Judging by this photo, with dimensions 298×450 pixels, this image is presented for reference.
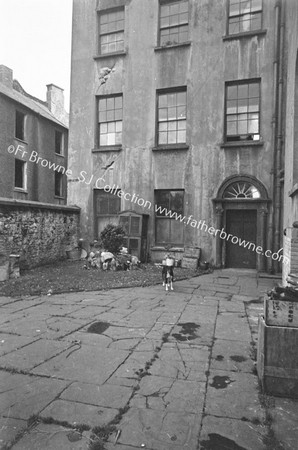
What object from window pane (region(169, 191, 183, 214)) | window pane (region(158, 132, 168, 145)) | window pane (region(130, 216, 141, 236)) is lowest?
window pane (region(130, 216, 141, 236))

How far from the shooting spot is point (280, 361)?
3.07m

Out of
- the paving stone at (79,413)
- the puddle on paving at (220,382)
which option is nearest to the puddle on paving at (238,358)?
the puddle on paving at (220,382)

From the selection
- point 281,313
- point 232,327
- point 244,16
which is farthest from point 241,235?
point 281,313

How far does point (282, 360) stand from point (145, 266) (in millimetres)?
8468

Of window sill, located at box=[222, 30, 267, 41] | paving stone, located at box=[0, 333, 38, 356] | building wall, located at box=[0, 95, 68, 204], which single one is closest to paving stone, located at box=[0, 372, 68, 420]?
paving stone, located at box=[0, 333, 38, 356]

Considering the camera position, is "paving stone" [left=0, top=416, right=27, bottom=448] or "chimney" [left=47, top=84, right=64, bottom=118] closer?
"paving stone" [left=0, top=416, right=27, bottom=448]

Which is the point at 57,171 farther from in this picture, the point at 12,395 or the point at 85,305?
the point at 12,395

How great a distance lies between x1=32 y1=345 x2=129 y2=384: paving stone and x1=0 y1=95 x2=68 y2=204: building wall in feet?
53.4

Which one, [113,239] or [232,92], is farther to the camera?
[232,92]

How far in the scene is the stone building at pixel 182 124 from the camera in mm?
11047

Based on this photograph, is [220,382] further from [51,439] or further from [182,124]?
[182,124]

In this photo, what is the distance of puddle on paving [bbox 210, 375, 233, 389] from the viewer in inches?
126

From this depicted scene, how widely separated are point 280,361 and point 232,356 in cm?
96

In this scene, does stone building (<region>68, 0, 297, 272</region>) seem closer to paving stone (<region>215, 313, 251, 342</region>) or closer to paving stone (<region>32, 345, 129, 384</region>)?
paving stone (<region>215, 313, 251, 342</region>)
